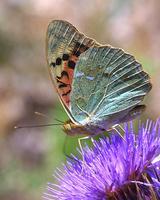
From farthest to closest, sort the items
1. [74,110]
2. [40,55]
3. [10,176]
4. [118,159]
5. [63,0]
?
[63,0] → [40,55] → [10,176] → [74,110] → [118,159]

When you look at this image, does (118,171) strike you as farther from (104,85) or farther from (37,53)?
(37,53)

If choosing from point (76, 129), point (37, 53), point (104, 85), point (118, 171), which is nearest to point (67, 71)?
point (104, 85)

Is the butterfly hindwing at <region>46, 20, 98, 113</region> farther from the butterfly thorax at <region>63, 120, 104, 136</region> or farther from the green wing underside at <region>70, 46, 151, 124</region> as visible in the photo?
the butterfly thorax at <region>63, 120, 104, 136</region>

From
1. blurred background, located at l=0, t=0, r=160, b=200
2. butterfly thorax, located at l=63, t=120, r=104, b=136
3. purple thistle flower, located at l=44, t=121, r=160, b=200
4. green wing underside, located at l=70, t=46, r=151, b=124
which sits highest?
blurred background, located at l=0, t=0, r=160, b=200

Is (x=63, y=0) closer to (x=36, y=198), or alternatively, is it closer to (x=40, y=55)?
(x=40, y=55)

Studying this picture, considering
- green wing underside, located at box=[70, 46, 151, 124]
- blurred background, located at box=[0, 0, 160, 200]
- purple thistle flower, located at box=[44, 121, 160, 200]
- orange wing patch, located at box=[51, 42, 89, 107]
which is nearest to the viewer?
purple thistle flower, located at box=[44, 121, 160, 200]

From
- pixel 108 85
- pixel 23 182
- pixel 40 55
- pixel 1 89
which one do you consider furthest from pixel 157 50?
pixel 108 85

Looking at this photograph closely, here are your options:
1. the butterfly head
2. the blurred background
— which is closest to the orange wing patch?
the butterfly head
